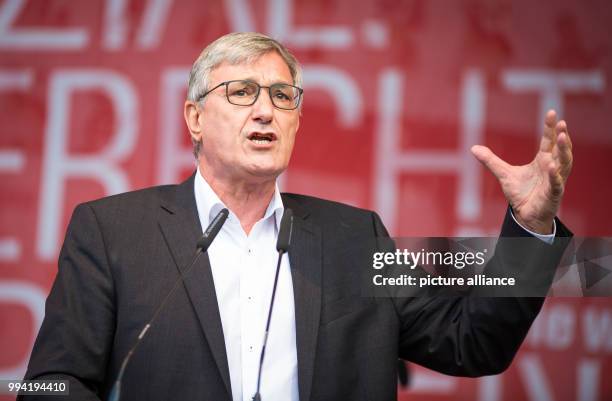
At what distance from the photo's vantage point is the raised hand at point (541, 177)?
73.6 inches

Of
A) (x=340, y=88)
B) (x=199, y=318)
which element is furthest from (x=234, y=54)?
(x=340, y=88)

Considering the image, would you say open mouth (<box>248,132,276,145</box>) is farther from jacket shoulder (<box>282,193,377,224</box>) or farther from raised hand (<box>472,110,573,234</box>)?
raised hand (<box>472,110,573,234</box>)

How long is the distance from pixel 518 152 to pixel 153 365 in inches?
89.1

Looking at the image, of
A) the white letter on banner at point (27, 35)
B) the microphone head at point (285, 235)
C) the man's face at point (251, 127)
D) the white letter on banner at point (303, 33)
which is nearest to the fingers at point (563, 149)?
the microphone head at point (285, 235)

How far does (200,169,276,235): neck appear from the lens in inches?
92.0

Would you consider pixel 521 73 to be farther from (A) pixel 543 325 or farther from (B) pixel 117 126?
(B) pixel 117 126

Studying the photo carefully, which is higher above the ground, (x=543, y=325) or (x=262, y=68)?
(x=262, y=68)

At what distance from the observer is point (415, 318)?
7.25 ft

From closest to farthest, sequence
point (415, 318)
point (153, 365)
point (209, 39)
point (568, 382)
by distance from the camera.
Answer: point (153, 365) < point (415, 318) < point (568, 382) < point (209, 39)

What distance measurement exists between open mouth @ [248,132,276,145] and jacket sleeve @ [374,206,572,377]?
417mm

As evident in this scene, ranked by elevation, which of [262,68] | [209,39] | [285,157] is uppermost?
[209,39]

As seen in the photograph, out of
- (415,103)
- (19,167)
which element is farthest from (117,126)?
(415,103)

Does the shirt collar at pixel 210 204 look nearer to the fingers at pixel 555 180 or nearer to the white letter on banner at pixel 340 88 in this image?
the fingers at pixel 555 180

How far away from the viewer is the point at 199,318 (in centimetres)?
201
